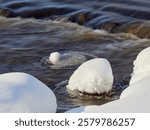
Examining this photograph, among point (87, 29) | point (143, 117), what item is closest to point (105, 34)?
point (87, 29)

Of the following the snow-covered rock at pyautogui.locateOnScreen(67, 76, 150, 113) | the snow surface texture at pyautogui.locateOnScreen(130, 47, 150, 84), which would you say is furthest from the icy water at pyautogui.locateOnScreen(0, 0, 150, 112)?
the snow-covered rock at pyautogui.locateOnScreen(67, 76, 150, 113)

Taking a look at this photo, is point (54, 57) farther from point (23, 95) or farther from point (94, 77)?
point (23, 95)

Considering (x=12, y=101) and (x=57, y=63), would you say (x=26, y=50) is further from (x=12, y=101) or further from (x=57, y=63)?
(x=12, y=101)

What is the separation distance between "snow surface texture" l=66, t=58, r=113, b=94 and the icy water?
0.10 metres

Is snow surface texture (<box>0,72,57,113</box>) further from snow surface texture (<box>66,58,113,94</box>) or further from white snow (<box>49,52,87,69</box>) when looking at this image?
white snow (<box>49,52,87,69</box>)

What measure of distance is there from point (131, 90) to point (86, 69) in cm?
127

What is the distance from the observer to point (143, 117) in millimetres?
3314

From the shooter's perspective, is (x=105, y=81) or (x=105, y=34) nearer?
(x=105, y=81)

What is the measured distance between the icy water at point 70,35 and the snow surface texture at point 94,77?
10 cm

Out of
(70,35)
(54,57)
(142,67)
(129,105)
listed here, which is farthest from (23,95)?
(70,35)

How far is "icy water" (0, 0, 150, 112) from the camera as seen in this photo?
20.7 ft

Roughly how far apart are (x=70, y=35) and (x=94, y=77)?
10.0 ft

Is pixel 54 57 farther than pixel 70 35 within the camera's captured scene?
No

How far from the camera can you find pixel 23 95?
385cm
